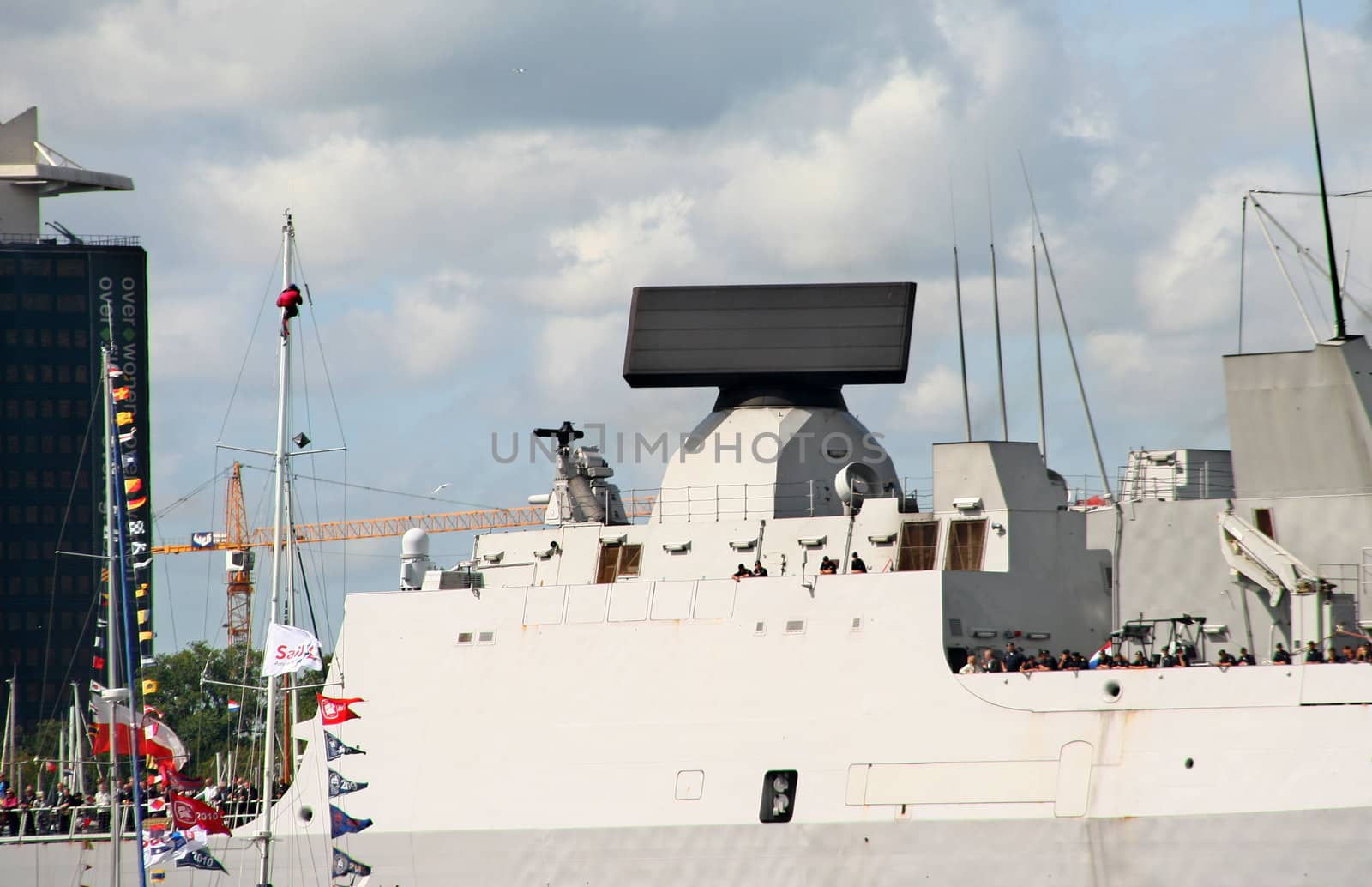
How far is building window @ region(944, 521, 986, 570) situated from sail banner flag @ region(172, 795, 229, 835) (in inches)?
484

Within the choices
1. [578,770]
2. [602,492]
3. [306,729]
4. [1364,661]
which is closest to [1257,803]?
[1364,661]

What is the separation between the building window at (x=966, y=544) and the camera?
Answer: 1037 inches

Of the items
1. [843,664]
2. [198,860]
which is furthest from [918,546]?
[198,860]

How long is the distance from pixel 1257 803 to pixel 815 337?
431 inches

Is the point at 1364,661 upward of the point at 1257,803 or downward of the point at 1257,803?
upward

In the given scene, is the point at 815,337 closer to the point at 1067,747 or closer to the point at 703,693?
the point at 703,693

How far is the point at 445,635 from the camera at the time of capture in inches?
1129

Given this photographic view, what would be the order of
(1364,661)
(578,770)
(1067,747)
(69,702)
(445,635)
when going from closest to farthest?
(1364,661) → (1067,747) → (578,770) → (445,635) → (69,702)

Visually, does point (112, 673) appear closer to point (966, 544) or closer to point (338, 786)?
point (338, 786)

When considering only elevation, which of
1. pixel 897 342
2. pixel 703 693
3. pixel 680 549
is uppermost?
pixel 897 342

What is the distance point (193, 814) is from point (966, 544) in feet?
42.2

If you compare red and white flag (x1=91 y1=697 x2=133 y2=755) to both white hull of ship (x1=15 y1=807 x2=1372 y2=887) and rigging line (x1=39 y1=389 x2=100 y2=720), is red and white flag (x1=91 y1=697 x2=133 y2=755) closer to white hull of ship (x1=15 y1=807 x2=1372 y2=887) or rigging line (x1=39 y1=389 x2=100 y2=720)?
white hull of ship (x1=15 y1=807 x2=1372 y2=887)

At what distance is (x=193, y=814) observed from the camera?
94.9 ft

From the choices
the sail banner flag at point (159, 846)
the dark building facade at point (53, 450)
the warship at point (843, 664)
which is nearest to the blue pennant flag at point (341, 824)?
the warship at point (843, 664)
